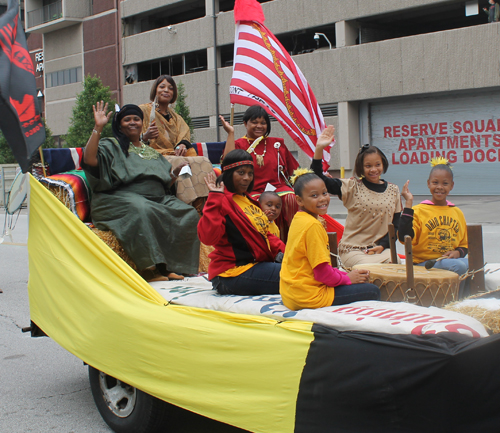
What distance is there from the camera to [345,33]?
76.1 ft

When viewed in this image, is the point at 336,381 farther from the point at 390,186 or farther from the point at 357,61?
the point at 357,61

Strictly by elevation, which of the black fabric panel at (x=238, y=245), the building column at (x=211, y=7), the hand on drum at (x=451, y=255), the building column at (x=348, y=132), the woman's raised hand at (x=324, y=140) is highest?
the building column at (x=211, y=7)

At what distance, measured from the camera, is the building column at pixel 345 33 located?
23169 mm

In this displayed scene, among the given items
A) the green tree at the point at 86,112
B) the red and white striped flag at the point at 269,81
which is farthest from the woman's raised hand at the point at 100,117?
the green tree at the point at 86,112

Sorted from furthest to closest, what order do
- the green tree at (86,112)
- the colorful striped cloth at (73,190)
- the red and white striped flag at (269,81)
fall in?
1. the green tree at (86,112)
2. the red and white striped flag at (269,81)
3. the colorful striped cloth at (73,190)

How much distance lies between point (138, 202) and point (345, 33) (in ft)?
66.5

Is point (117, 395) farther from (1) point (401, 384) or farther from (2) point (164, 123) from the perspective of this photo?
(2) point (164, 123)

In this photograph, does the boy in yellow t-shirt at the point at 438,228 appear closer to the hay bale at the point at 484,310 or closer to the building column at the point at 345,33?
the hay bale at the point at 484,310

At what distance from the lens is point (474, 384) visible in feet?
7.10

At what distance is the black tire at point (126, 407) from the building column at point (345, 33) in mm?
21603

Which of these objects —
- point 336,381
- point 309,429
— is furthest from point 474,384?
point 309,429

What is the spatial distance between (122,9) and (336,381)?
33.1 metres

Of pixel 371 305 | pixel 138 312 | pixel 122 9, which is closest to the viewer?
pixel 371 305

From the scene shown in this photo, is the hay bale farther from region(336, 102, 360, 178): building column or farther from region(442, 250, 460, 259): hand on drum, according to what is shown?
region(336, 102, 360, 178): building column
